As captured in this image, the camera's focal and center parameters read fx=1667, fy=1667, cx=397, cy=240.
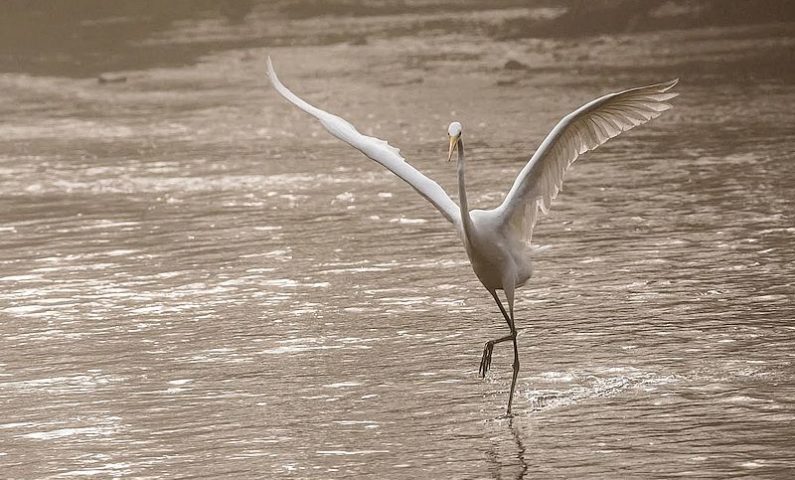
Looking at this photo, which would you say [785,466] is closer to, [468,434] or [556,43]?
[468,434]

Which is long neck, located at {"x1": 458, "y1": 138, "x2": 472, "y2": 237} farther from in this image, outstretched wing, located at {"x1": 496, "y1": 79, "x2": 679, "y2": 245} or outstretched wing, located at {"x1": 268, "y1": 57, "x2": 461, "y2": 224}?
outstretched wing, located at {"x1": 496, "y1": 79, "x2": 679, "y2": 245}

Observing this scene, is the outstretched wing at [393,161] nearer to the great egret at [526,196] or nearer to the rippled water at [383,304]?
the great egret at [526,196]

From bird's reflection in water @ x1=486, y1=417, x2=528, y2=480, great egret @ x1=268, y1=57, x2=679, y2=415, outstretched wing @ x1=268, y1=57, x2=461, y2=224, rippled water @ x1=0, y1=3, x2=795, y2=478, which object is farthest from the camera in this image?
outstretched wing @ x1=268, y1=57, x2=461, y2=224

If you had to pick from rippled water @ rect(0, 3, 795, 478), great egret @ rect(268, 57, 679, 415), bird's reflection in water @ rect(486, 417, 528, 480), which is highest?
great egret @ rect(268, 57, 679, 415)

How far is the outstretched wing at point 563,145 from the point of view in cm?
909

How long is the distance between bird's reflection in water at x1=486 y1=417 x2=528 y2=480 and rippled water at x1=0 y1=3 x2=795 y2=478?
0.09 ft

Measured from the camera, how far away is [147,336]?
35.5 ft

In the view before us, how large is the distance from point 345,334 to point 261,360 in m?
0.75

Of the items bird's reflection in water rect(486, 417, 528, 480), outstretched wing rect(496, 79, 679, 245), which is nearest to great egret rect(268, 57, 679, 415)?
outstretched wing rect(496, 79, 679, 245)

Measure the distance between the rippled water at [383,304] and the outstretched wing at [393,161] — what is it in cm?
95

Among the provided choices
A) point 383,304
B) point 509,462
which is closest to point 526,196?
point 509,462

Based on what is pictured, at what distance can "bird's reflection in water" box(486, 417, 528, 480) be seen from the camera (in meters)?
7.61

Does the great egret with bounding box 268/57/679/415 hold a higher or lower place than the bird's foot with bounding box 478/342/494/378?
higher

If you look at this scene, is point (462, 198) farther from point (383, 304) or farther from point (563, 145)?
point (383, 304)
